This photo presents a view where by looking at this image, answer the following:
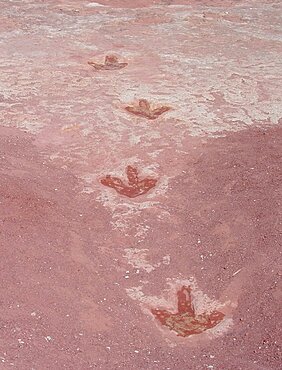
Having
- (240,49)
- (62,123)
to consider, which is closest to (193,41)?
(240,49)

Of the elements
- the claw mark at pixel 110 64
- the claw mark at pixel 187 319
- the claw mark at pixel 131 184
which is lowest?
the claw mark at pixel 110 64

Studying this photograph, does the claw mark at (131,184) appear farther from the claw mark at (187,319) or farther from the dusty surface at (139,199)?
the claw mark at (187,319)

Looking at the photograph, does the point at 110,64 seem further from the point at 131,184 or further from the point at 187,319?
the point at 187,319

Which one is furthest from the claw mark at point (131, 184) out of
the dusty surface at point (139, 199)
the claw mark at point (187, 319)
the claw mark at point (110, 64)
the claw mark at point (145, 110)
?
the claw mark at point (110, 64)

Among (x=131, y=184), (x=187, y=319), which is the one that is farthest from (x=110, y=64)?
(x=187, y=319)

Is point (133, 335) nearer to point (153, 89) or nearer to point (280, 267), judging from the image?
point (280, 267)

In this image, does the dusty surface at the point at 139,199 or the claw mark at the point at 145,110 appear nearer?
the dusty surface at the point at 139,199

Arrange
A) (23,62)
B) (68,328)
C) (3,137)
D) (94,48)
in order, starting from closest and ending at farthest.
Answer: (68,328) → (3,137) → (23,62) → (94,48)
